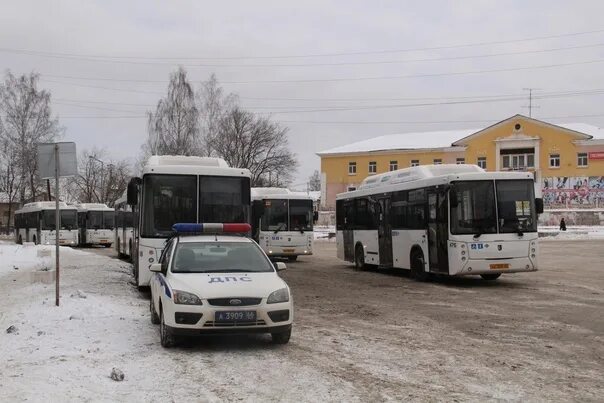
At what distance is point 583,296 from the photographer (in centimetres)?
1459

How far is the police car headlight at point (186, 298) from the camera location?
27.2ft

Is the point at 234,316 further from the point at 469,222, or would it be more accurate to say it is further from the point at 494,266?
the point at 494,266

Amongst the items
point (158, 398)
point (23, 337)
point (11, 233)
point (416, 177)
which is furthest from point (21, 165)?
point (158, 398)

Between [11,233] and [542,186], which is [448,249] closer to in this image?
[542,186]

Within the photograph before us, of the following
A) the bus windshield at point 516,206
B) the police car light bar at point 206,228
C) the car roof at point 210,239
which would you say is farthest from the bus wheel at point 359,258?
the car roof at point 210,239

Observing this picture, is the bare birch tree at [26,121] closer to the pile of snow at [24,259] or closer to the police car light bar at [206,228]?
the pile of snow at [24,259]

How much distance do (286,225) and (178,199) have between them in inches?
487

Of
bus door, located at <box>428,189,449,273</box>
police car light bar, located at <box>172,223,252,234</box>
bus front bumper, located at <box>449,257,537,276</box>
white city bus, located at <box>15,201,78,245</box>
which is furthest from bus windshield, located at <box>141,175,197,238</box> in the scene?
white city bus, located at <box>15,201,78,245</box>

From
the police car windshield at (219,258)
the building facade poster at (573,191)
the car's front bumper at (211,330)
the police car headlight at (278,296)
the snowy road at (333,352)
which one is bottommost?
the snowy road at (333,352)

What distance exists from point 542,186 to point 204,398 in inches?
2710

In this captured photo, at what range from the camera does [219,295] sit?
8.30 metres

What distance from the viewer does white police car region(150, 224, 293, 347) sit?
27.0 ft

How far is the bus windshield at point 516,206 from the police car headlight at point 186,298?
10211mm

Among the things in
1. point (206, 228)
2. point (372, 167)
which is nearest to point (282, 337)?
point (206, 228)
